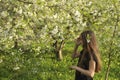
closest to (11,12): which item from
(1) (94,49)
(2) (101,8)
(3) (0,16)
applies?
(3) (0,16)

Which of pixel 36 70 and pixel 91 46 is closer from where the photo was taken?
pixel 91 46

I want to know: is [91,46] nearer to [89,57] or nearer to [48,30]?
[89,57]

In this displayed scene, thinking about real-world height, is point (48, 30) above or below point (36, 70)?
above

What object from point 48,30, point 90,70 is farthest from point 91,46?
point 48,30

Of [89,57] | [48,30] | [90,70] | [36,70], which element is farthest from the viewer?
[36,70]

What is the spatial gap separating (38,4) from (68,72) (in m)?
6.85

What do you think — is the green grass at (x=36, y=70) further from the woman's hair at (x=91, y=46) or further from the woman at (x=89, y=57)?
the woman's hair at (x=91, y=46)

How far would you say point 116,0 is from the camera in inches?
476

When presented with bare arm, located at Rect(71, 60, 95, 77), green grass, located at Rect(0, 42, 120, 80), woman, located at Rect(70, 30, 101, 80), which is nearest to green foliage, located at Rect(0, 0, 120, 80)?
green grass, located at Rect(0, 42, 120, 80)

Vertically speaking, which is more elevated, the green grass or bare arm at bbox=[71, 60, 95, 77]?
bare arm at bbox=[71, 60, 95, 77]

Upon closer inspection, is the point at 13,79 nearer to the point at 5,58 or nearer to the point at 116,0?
the point at 5,58

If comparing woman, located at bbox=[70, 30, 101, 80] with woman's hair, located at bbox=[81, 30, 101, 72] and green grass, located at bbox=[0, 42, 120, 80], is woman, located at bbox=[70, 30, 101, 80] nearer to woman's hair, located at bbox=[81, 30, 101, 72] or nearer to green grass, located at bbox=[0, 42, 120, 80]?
woman's hair, located at bbox=[81, 30, 101, 72]

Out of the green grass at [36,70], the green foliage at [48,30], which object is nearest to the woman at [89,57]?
the green foliage at [48,30]

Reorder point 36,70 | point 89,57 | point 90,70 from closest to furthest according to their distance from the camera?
point 90,70 → point 89,57 → point 36,70
